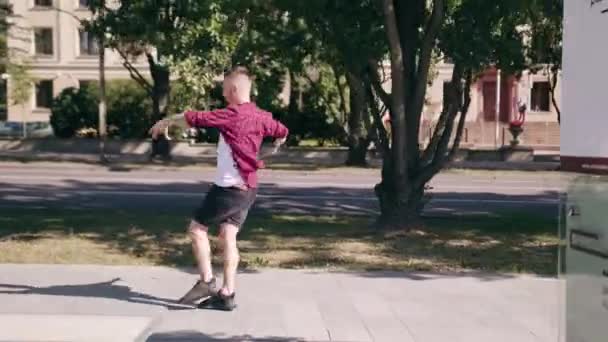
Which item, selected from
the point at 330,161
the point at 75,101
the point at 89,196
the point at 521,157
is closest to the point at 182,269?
the point at 89,196

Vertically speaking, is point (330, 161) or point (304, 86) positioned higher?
point (304, 86)

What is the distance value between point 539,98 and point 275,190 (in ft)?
111

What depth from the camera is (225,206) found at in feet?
22.8

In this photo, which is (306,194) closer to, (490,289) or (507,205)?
(507,205)

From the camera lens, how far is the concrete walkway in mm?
6402

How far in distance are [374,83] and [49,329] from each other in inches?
263

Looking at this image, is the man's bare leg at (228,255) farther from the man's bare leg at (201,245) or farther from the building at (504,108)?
the building at (504,108)

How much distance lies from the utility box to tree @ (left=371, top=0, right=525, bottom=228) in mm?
7750

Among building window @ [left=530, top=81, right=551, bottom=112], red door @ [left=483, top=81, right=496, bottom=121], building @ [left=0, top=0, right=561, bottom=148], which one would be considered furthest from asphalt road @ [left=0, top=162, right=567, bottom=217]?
building window @ [left=530, top=81, right=551, bottom=112]

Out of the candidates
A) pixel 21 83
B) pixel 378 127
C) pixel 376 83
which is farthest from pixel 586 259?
pixel 21 83

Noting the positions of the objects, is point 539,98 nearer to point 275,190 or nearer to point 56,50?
point 56,50

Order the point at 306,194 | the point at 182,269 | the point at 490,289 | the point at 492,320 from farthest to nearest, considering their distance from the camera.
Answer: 1. the point at 306,194
2. the point at 182,269
3. the point at 490,289
4. the point at 492,320

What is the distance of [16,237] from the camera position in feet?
35.4

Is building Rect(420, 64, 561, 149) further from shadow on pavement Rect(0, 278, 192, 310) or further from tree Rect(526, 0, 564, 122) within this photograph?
shadow on pavement Rect(0, 278, 192, 310)
